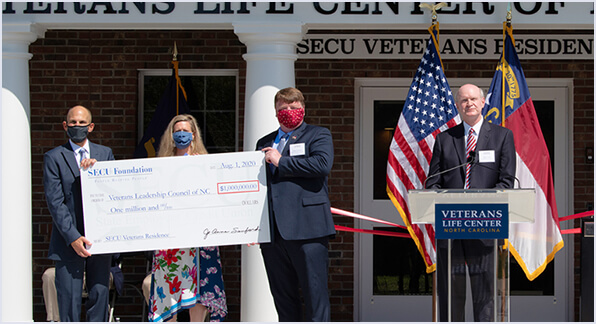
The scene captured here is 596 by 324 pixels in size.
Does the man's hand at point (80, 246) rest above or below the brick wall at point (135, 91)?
below

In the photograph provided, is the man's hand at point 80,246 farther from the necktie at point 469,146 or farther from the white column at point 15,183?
the necktie at point 469,146

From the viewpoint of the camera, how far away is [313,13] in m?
6.97

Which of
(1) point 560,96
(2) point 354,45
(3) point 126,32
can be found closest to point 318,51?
(2) point 354,45

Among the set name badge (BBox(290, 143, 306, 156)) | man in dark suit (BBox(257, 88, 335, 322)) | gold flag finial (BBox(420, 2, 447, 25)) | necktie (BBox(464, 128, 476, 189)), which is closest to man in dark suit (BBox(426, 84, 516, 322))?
necktie (BBox(464, 128, 476, 189))

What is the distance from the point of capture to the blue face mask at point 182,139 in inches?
243

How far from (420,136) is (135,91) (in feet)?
11.1

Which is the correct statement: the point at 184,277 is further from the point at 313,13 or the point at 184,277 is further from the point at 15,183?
the point at 313,13

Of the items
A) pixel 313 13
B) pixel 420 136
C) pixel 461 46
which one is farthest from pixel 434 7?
pixel 461 46

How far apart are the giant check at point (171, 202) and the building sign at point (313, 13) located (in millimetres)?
1438

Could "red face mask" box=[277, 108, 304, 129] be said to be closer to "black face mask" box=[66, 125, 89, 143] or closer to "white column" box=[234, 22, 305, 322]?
"white column" box=[234, 22, 305, 322]

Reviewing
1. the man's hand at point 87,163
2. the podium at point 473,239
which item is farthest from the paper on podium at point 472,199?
the man's hand at point 87,163

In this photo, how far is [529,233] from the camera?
22.6 feet

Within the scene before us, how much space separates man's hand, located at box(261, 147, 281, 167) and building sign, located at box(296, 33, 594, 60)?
3124 millimetres

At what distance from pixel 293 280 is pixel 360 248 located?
3137mm
